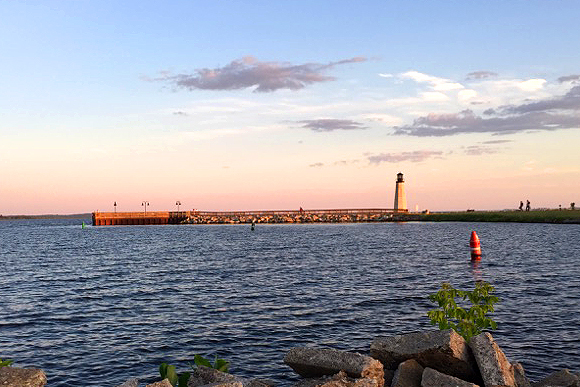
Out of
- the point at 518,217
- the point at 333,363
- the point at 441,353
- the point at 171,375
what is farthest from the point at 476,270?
the point at 518,217

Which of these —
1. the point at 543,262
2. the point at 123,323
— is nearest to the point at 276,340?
the point at 123,323

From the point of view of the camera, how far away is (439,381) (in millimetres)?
9734

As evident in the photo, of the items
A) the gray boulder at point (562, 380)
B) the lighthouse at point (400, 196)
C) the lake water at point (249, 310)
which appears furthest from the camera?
the lighthouse at point (400, 196)

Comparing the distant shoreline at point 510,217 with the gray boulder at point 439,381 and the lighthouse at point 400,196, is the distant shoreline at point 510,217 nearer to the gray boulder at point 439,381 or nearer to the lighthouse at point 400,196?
the lighthouse at point 400,196

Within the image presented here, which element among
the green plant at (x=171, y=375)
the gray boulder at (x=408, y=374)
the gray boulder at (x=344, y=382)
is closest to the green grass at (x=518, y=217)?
the gray boulder at (x=408, y=374)

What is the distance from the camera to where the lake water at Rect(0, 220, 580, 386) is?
17062 mm

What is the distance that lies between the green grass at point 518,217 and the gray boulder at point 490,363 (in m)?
107

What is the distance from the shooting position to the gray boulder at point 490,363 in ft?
33.3

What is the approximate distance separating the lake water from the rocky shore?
4.02m

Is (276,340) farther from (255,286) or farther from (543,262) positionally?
(543,262)

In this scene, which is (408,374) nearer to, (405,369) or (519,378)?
(405,369)

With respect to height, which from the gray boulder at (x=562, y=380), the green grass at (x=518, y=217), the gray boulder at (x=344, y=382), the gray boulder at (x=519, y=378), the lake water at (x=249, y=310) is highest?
the green grass at (x=518, y=217)

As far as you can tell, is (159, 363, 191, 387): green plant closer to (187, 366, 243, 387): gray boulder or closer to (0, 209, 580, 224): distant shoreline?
(187, 366, 243, 387): gray boulder

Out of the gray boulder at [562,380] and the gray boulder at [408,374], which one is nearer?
the gray boulder at [408,374]
